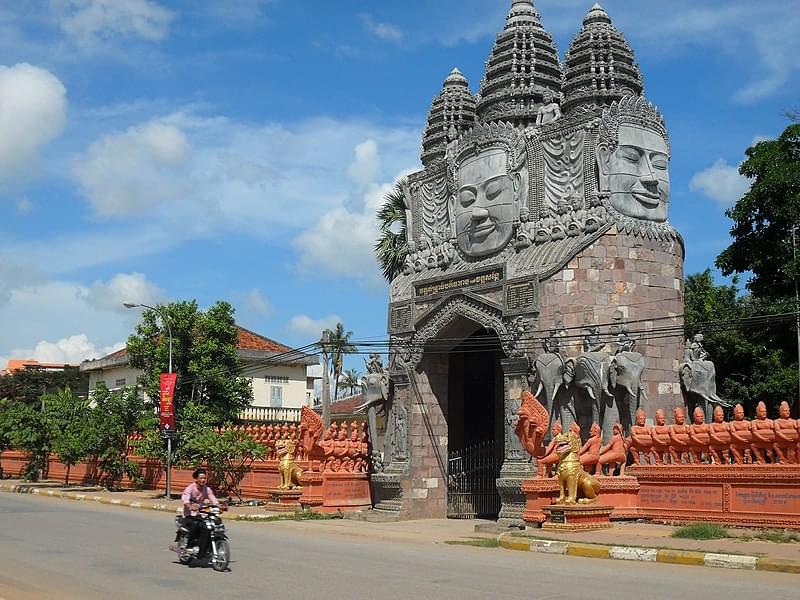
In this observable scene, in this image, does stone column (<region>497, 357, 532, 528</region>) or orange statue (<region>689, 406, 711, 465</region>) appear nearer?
orange statue (<region>689, 406, 711, 465</region>)

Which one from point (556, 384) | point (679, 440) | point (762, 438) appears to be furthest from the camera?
point (556, 384)

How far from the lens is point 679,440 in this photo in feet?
53.0

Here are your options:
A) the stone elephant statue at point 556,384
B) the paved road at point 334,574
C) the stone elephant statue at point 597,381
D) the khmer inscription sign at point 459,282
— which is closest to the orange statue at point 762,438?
the stone elephant statue at point 597,381

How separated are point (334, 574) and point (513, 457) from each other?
8.68 m

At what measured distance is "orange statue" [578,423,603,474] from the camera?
16.5 m

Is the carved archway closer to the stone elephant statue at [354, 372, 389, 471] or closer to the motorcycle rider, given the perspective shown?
the stone elephant statue at [354, 372, 389, 471]

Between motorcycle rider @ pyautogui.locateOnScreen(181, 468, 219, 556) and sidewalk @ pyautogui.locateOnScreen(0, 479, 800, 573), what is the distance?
5082 mm

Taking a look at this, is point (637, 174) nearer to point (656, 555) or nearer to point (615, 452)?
point (615, 452)

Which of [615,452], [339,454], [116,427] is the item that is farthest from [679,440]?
[116,427]

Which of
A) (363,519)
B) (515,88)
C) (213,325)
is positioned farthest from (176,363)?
(515,88)

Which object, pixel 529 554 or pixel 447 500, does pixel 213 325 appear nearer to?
pixel 447 500

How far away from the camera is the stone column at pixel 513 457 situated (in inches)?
726

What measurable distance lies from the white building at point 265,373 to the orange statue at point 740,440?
28.5 metres

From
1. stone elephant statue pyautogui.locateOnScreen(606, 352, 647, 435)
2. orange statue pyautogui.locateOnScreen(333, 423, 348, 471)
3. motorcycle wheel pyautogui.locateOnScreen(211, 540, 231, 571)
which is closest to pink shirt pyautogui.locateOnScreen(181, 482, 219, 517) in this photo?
motorcycle wheel pyautogui.locateOnScreen(211, 540, 231, 571)
